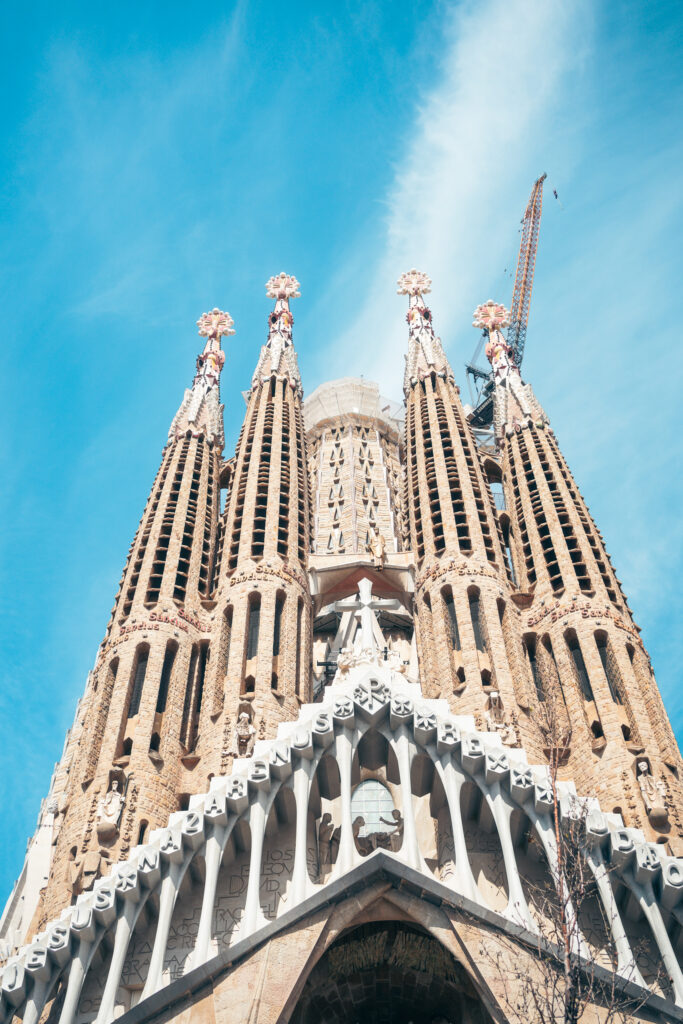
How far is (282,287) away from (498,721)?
32742 mm

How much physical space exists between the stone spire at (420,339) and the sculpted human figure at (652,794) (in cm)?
2368

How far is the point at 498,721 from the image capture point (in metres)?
30.2

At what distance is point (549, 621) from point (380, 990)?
45.4ft

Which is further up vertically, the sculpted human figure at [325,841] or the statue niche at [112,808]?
the statue niche at [112,808]

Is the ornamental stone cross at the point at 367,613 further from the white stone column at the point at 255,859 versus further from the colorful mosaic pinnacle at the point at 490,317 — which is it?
the colorful mosaic pinnacle at the point at 490,317

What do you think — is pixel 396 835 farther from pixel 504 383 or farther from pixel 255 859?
pixel 504 383

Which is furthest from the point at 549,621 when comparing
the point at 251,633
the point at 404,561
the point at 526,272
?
the point at 526,272

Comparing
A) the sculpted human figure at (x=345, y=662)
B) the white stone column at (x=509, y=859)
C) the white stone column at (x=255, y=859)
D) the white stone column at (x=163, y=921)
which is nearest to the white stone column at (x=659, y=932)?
the white stone column at (x=509, y=859)

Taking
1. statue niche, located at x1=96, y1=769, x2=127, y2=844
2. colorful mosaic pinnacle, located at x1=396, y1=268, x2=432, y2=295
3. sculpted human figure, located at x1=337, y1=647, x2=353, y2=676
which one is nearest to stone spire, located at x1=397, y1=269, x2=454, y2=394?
colorful mosaic pinnacle, located at x1=396, y1=268, x2=432, y2=295

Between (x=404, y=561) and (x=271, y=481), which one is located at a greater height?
(x=271, y=481)

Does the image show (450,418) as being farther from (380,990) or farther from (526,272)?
(526,272)

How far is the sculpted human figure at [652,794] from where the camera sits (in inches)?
1049

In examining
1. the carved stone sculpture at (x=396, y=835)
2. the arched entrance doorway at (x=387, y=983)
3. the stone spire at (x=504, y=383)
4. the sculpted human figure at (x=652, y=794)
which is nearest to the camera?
the arched entrance doorway at (x=387, y=983)

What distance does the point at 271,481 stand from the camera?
40031 mm
